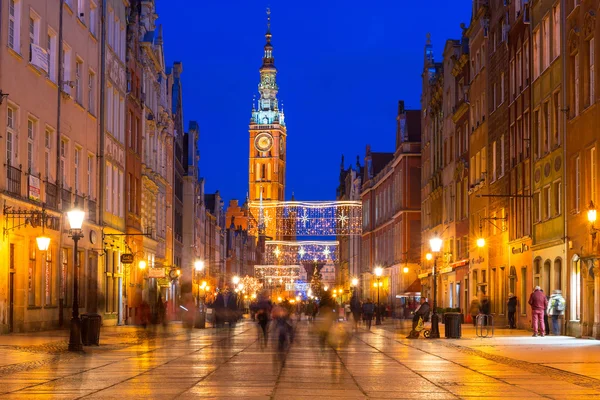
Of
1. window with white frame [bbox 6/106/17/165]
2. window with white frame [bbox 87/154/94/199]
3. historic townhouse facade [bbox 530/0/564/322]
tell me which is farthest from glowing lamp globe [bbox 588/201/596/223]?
window with white frame [bbox 87/154/94/199]

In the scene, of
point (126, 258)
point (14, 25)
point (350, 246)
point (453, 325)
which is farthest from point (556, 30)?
point (350, 246)

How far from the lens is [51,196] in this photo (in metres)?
39.2

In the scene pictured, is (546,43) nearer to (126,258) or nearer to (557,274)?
(557,274)

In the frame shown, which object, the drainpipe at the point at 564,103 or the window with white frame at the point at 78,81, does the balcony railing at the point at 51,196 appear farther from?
the drainpipe at the point at 564,103

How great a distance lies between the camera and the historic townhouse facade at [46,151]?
34.3 m

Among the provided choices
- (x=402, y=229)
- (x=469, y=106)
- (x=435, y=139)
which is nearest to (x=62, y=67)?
(x=469, y=106)

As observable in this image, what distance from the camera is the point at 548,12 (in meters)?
40.0

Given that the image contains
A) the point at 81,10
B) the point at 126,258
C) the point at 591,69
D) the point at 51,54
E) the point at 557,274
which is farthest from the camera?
the point at 126,258

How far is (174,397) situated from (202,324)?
36.3 metres

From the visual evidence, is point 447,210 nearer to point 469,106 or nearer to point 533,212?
point 469,106

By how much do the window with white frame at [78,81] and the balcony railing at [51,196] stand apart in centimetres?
526

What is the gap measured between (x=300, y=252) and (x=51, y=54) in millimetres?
85598

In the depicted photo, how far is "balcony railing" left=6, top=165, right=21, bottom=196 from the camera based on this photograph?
3381 cm

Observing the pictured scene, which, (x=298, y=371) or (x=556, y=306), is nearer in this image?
(x=298, y=371)
